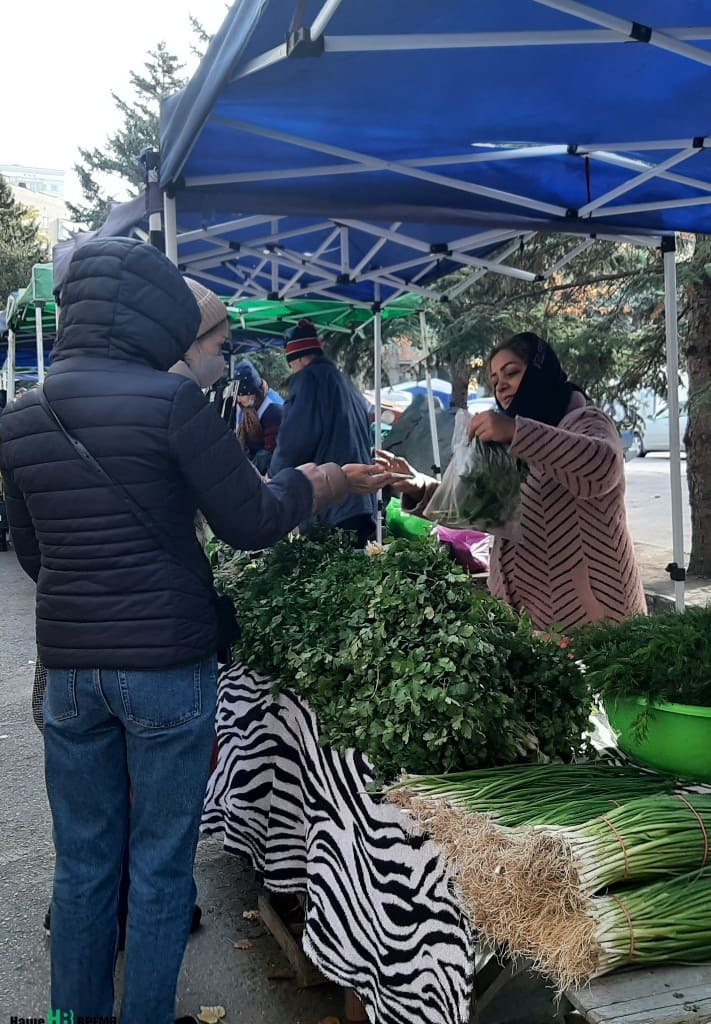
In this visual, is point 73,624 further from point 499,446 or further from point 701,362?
Result: point 701,362

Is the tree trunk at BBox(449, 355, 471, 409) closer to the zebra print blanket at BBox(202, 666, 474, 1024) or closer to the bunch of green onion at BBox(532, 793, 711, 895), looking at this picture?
the zebra print blanket at BBox(202, 666, 474, 1024)

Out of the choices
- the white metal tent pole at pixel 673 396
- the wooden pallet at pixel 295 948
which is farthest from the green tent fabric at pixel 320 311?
the wooden pallet at pixel 295 948

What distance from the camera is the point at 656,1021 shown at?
1.26 meters

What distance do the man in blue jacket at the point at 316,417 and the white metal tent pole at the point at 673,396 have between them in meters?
1.69

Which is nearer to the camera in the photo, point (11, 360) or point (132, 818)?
point (132, 818)

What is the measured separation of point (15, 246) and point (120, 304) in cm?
3039

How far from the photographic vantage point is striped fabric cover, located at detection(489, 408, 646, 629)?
2945 millimetres

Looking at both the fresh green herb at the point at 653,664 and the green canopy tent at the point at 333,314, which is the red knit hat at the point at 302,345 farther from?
the fresh green herb at the point at 653,664

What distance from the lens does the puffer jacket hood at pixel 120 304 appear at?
1.82 m

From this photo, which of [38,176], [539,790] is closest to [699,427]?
[539,790]

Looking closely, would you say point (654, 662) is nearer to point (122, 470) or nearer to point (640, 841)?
point (640, 841)

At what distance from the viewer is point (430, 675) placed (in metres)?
1.82

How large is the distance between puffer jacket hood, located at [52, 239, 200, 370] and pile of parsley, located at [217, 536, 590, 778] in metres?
0.79

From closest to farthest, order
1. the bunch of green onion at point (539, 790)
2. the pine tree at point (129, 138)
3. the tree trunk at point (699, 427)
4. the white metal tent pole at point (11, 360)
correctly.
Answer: the bunch of green onion at point (539, 790) < the tree trunk at point (699, 427) < the white metal tent pole at point (11, 360) < the pine tree at point (129, 138)
